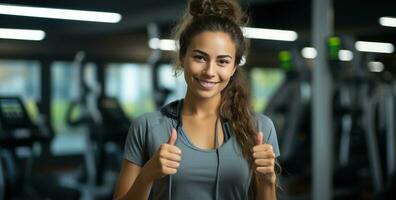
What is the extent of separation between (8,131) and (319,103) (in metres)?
2.38

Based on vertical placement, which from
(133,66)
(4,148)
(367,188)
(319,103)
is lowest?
(367,188)

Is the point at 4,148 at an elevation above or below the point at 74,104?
below

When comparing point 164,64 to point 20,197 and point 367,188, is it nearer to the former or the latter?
point 20,197

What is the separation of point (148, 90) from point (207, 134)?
14.2 feet

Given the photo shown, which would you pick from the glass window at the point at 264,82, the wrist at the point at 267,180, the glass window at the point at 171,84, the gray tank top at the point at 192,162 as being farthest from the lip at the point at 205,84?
the glass window at the point at 264,82

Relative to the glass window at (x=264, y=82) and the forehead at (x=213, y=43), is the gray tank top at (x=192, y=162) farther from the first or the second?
the glass window at (x=264, y=82)

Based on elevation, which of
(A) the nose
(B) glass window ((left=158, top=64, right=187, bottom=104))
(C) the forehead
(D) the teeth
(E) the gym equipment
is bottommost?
(E) the gym equipment

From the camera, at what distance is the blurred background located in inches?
171

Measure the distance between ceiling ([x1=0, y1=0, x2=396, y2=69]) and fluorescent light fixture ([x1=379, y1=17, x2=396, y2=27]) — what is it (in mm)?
43

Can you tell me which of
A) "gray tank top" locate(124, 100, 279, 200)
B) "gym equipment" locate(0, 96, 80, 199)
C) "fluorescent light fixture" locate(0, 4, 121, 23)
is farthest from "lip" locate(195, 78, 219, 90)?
"gym equipment" locate(0, 96, 80, 199)

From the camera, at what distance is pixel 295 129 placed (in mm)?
5566

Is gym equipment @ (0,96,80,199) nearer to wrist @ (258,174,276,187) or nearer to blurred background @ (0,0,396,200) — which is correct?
blurred background @ (0,0,396,200)

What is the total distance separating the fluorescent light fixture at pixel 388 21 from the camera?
496 centimetres

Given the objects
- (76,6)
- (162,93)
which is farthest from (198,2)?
(162,93)
